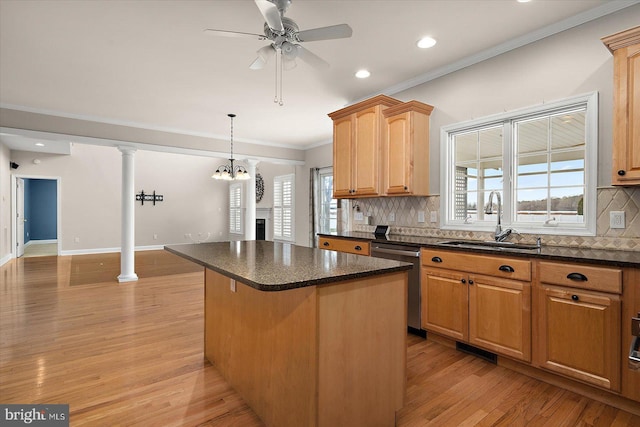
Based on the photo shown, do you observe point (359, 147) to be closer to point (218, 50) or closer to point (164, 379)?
point (218, 50)

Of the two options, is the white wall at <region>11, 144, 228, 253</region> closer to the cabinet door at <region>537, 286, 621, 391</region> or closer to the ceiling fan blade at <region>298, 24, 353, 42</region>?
the ceiling fan blade at <region>298, 24, 353, 42</region>

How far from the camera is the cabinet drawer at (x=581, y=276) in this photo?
188 centimetres

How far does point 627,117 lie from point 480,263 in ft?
4.25

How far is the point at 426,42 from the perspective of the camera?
2.86 metres

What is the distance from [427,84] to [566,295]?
2495 mm

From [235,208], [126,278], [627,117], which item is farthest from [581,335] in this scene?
[235,208]

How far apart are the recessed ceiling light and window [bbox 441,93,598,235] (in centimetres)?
83

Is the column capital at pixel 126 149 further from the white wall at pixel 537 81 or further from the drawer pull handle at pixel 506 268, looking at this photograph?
the drawer pull handle at pixel 506 268

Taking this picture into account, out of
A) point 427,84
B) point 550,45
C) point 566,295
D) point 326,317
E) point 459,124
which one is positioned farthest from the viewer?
point 427,84

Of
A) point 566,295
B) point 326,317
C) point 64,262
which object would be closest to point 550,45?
point 566,295

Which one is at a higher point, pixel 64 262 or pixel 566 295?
pixel 566 295

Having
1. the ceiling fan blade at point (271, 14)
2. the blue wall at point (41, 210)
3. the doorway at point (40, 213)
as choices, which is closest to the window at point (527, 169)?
the ceiling fan blade at point (271, 14)

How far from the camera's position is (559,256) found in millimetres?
2084

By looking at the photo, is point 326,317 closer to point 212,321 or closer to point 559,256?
point 212,321
